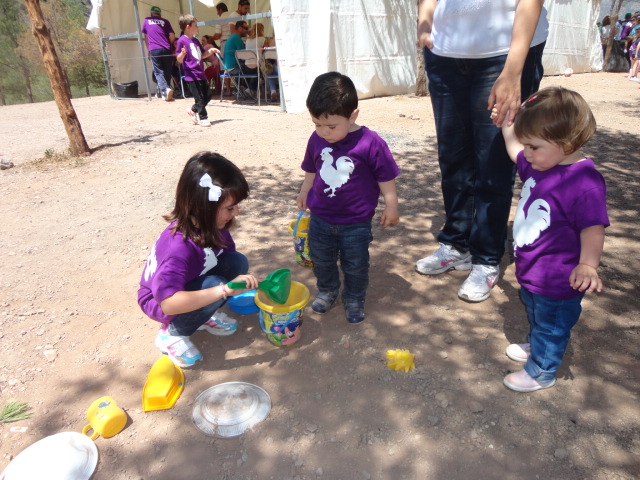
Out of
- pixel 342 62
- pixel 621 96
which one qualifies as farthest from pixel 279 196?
pixel 621 96

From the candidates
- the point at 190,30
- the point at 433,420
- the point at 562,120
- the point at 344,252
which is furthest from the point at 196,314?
the point at 190,30

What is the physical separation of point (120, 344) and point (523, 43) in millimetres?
2516

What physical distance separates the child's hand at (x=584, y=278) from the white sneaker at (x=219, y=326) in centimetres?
170

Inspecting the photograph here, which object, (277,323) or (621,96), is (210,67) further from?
(277,323)

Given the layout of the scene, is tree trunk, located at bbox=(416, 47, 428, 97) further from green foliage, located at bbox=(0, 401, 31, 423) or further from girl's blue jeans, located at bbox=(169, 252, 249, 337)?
green foliage, located at bbox=(0, 401, 31, 423)

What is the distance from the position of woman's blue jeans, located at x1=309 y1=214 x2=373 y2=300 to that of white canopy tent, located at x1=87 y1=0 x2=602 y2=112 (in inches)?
251

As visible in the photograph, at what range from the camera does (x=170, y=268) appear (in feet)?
6.52

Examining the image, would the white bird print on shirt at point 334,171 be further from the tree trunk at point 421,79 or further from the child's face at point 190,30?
the tree trunk at point 421,79

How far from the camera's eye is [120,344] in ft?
7.91

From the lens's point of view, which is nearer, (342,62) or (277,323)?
(277,323)

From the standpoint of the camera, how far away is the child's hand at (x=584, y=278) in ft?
5.09

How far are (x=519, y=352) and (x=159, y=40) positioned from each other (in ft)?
35.0

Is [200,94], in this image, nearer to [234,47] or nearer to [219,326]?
[234,47]

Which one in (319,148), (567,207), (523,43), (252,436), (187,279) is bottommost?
(252,436)
